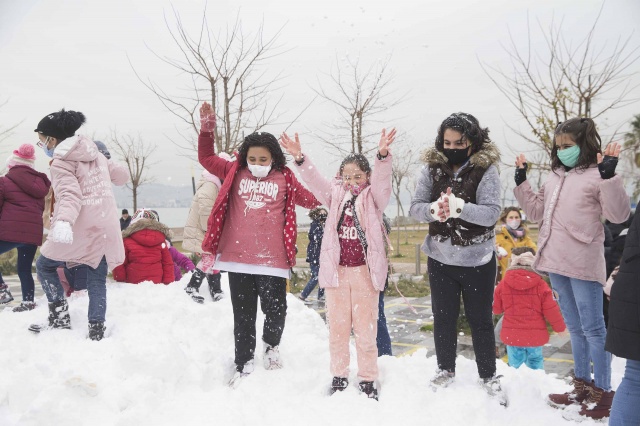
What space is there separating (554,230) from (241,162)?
2.52 m

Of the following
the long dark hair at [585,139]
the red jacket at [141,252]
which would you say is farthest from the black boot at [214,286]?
the long dark hair at [585,139]

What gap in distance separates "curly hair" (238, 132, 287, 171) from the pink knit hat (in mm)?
3164

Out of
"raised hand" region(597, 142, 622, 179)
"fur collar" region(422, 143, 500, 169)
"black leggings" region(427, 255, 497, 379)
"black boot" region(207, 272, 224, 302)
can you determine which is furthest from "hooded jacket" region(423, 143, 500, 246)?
"black boot" region(207, 272, 224, 302)

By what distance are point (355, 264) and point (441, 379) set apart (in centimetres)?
104

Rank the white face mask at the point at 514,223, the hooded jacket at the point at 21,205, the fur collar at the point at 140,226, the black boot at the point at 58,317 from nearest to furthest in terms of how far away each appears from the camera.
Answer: the black boot at the point at 58,317 < the hooded jacket at the point at 21,205 < the fur collar at the point at 140,226 < the white face mask at the point at 514,223

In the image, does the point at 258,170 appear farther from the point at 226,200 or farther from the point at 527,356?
the point at 527,356

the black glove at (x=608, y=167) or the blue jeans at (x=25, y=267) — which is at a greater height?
the black glove at (x=608, y=167)

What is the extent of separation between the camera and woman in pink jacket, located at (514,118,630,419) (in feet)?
10.1

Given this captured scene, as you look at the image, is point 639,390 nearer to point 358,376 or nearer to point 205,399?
point 358,376

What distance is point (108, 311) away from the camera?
484cm

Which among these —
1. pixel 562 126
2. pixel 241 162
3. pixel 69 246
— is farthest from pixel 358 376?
pixel 69 246

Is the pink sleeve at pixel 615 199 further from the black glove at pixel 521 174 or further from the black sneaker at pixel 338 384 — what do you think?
the black sneaker at pixel 338 384

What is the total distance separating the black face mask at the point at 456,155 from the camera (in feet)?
11.2

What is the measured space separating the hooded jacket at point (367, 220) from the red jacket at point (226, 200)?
36cm
